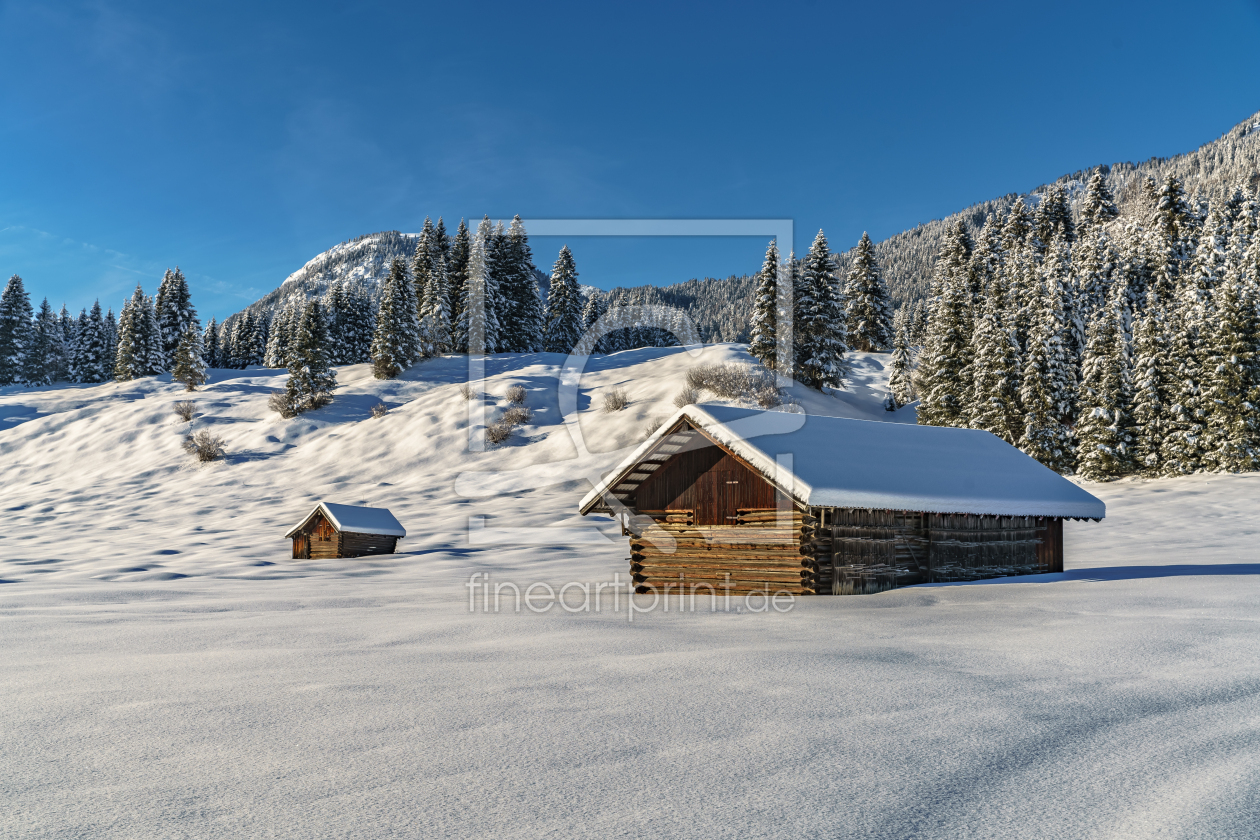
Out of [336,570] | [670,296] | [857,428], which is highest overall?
[670,296]

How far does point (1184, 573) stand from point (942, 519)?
5.44m

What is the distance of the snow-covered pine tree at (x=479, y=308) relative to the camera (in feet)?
220

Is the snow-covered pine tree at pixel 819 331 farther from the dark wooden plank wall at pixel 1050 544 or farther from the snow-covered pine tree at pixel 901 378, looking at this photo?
the dark wooden plank wall at pixel 1050 544

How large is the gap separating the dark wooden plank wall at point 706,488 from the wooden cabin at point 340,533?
16337 millimetres

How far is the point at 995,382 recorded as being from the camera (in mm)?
47438

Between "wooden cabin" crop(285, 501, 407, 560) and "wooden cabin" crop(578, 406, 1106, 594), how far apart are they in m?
15.8

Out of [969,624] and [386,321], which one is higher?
[386,321]

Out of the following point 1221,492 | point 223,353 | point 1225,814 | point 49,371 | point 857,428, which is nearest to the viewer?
point 1225,814

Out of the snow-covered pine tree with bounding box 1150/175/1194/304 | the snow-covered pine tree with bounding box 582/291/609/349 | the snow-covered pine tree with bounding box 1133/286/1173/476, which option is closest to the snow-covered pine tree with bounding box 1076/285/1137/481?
the snow-covered pine tree with bounding box 1133/286/1173/476

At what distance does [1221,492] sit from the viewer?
34.2 meters

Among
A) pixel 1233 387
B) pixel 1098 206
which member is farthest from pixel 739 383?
pixel 1098 206

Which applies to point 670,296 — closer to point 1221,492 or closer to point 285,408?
point 285,408

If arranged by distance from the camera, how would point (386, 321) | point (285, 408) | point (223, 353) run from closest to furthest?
1. point (285, 408)
2. point (386, 321)
3. point (223, 353)

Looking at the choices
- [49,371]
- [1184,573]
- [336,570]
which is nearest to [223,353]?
[49,371]
